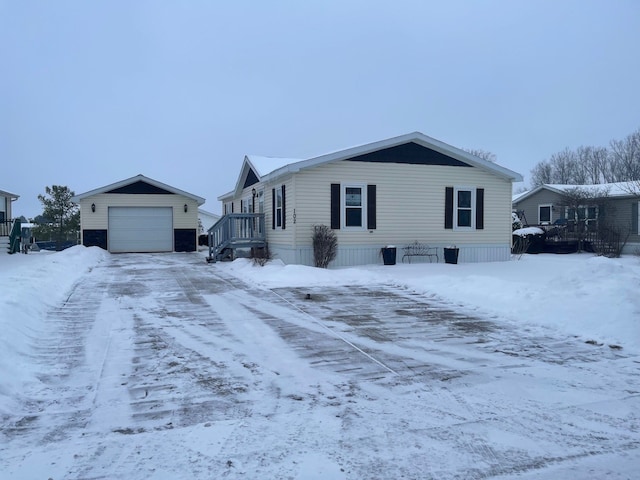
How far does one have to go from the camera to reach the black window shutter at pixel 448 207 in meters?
17.3

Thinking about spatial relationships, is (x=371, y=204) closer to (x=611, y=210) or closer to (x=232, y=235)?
(x=232, y=235)

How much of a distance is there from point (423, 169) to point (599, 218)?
14090 mm

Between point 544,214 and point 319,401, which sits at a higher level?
point 544,214

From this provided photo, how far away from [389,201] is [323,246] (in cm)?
304

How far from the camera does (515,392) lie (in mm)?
4562

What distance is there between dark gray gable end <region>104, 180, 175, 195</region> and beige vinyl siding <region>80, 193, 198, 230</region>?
6.5 inches

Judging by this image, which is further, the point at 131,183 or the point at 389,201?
the point at 131,183

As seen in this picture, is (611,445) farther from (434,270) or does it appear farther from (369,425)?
(434,270)

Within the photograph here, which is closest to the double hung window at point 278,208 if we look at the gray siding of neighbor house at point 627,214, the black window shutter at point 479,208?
the black window shutter at point 479,208

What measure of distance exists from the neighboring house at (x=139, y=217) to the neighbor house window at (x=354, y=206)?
12.6 meters

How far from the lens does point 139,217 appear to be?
25.6m

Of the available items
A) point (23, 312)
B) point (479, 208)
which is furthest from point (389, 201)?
point (23, 312)

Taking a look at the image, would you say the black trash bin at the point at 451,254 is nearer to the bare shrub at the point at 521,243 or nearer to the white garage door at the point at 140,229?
the bare shrub at the point at 521,243

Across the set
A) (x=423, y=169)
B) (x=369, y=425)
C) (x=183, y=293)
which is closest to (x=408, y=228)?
(x=423, y=169)
